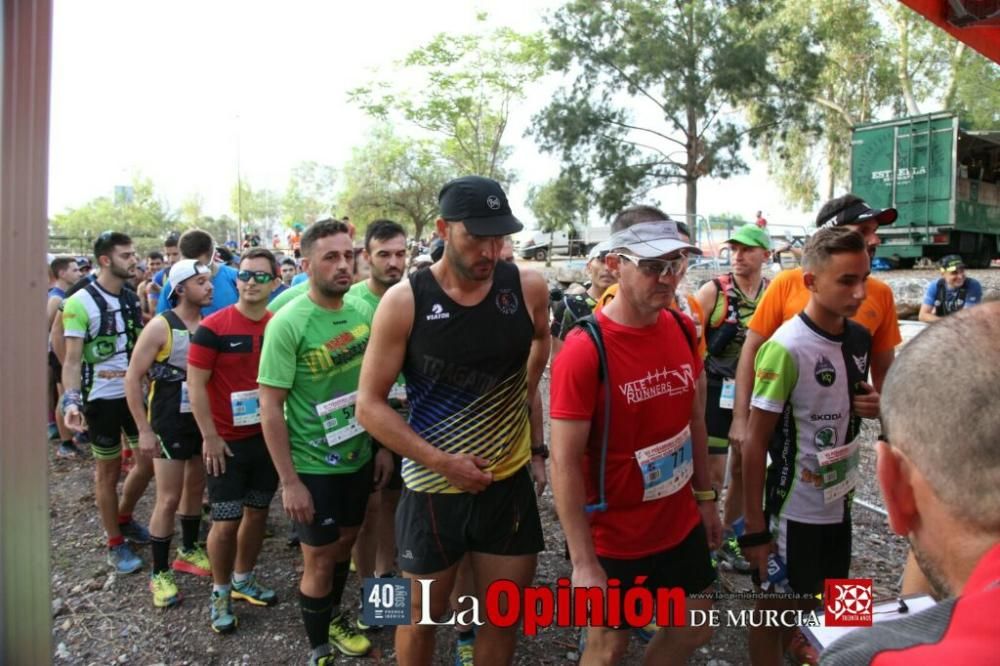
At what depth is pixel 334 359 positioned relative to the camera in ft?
11.5

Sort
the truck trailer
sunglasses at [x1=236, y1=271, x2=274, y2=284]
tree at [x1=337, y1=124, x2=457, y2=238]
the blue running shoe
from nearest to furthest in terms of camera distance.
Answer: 1. sunglasses at [x1=236, y1=271, x2=274, y2=284]
2. the blue running shoe
3. the truck trailer
4. tree at [x1=337, y1=124, x2=457, y2=238]

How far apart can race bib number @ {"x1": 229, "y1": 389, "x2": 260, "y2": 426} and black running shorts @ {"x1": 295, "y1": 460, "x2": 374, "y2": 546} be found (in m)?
0.78

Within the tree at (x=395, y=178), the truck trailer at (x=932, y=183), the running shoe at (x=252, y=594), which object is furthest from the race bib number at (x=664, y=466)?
the tree at (x=395, y=178)

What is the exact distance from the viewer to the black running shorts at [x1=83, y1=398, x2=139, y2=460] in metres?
4.88

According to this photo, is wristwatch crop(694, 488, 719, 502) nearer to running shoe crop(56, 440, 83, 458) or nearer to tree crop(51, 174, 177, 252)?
running shoe crop(56, 440, 83, 458)

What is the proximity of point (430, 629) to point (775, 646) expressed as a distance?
1.46 meters

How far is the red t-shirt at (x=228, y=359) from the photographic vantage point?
3.93 meters

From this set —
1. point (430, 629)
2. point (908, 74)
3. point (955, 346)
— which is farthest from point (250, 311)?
point (908, 74)

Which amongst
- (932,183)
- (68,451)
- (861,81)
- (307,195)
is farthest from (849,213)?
(307,195)

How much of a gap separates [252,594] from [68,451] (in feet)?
15.6

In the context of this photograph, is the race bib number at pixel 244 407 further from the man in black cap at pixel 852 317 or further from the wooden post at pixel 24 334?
the wooden post at pixel 24 334

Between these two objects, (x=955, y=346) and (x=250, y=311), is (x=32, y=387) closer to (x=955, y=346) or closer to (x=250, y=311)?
(x=955, y=346)

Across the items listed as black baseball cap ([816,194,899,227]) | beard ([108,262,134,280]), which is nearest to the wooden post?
black baseball cap ([816,194,899,227])

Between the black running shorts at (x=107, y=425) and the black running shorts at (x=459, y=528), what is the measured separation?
3.26 meters
